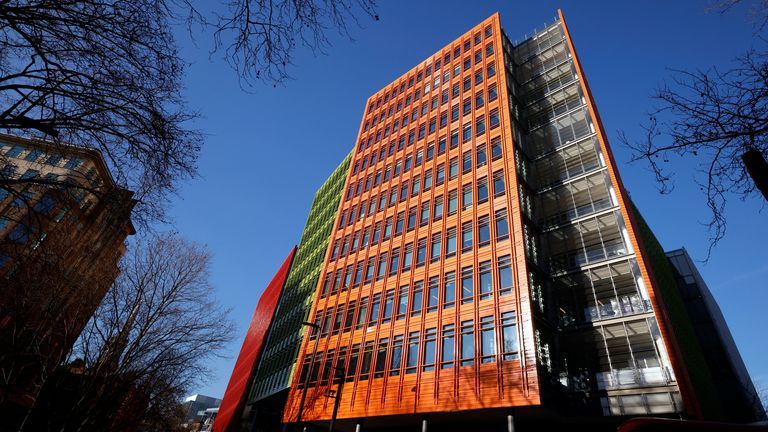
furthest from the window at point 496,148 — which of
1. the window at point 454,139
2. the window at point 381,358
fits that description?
the window at point 381,358

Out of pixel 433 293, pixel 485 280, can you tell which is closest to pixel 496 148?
pixel 485 280

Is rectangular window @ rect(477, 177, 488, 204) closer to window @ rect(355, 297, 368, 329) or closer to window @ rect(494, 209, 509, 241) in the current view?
window @ rect(494, 209, 509, 241)

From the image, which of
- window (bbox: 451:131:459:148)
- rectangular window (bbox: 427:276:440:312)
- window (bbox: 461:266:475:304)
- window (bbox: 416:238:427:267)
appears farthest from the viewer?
window (bbox: 451:131:459:148)

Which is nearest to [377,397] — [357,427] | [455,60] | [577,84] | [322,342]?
[357,427]

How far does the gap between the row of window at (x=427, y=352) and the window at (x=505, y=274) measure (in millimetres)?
1486

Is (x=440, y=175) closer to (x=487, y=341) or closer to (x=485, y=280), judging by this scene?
(x=485, y=280)

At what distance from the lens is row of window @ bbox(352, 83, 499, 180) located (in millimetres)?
31719

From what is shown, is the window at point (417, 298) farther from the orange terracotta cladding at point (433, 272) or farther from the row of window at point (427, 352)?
the row of window at point (427, 352)

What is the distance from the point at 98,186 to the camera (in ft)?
21.6

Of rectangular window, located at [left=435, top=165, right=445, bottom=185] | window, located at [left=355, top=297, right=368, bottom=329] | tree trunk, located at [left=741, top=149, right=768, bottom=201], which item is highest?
rectangular window, located at [left=435, top=165, right=445, bottom=185]

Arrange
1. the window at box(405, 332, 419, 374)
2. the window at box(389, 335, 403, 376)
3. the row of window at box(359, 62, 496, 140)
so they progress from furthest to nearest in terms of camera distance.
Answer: the row of window at box(359, 62, 496, 140) < the window at box(389, 335, 403, 376) < the window at box(405, 332, 419, 374)

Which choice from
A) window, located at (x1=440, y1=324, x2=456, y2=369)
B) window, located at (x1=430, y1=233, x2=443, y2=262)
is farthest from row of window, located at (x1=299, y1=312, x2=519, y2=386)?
window, located at (x1=430, y1=233, x2=443, y2=262)

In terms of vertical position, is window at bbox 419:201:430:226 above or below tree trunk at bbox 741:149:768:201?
above

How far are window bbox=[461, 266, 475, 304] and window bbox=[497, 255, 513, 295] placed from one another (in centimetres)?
183
